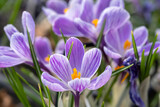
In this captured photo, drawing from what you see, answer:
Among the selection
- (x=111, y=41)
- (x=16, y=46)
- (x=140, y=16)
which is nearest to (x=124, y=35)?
(x=111, y=41)

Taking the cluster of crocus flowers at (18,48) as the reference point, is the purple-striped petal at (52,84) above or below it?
below

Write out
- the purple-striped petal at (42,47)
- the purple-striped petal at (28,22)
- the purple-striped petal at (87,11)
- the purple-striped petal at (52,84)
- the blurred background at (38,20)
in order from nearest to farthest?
the purple-striped petal at (52,84), the purple-striped petal at (28,22), the purple-striped petal at (87,11), the purple-striped petal at (42,47), the blurred background at (38,20)

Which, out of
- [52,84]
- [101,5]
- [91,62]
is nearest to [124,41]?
[101,5]

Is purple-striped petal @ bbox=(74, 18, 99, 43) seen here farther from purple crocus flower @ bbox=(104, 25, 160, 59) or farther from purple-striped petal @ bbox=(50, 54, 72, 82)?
purple-striped petal @ bbox=(50, 54, 72, 82)

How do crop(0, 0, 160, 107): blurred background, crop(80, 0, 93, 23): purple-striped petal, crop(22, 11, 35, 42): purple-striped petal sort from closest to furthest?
crop(22, 11, 35, 42): purple-striped petal
crop(80, 0, 93, 23): purple-striped petal
crop(0, 0, 160, 107): blurred background

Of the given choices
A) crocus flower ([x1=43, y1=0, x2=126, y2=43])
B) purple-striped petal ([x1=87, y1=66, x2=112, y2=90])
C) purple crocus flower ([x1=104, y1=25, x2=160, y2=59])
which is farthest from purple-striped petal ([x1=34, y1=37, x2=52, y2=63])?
purple-striped petal ([x1=87, y1=66, x2=112, y2=90])

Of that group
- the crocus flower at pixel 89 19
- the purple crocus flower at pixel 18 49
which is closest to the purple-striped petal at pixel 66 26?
the crocus flower at pixel 89 19

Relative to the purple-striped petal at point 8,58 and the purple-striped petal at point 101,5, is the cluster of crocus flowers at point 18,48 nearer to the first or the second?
the purple-striped petal at point 8,58
